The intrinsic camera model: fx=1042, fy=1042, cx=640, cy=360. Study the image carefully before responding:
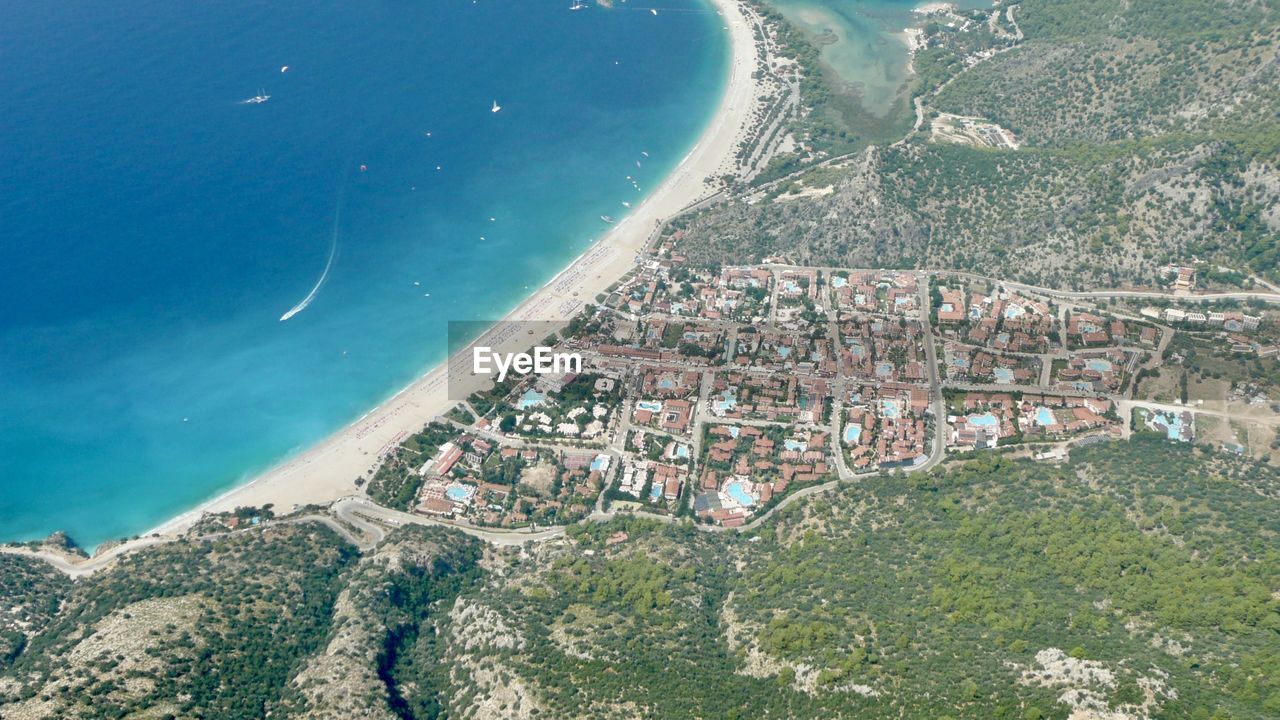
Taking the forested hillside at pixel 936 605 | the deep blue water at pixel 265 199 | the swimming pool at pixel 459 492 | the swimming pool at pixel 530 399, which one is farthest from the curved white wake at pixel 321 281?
the forested hillside at pixel 936 605

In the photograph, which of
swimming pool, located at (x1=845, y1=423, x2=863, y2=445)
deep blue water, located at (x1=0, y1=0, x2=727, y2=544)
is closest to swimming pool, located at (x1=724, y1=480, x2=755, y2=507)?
swimming pool, located at (x1=845, y1=423, x2=863, y2=445)

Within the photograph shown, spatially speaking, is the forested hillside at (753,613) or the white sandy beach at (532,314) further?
the white sandy beach at (532,314)

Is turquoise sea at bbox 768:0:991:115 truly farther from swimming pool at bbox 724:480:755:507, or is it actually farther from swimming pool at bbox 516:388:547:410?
swimming pool at bbox 724:480:755:507

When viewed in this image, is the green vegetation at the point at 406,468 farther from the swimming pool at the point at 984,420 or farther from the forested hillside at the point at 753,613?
the swimming pool at the point at 984,420

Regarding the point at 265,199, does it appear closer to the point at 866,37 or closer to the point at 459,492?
the point at 459,492

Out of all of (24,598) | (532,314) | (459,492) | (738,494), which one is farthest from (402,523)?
(532,314)

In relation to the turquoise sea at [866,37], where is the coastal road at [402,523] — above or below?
below
